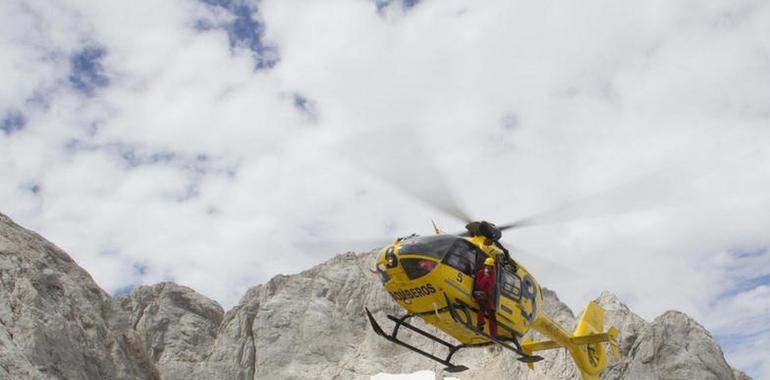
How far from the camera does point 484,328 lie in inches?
675

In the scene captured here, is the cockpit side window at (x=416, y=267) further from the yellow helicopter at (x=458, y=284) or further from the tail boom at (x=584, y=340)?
the tail boom at (x=584, y=340)

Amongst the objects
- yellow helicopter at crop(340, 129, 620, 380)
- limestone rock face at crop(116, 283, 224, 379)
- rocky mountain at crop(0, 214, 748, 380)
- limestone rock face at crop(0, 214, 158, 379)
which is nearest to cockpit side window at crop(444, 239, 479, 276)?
yellow helicopter at crop(340, 129, 620, 380)

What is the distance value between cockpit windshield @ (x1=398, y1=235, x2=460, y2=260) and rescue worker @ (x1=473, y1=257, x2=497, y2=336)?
1.11 m

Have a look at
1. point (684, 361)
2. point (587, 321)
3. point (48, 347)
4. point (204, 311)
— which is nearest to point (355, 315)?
point (204, 311)

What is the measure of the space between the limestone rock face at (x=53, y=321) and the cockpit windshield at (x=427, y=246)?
9550mm

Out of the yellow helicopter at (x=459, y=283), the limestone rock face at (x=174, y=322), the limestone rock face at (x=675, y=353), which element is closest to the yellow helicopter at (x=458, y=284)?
the yellow helicopter at (x=459, y=283)

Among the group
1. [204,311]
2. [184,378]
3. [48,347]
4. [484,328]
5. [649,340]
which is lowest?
[48,347]

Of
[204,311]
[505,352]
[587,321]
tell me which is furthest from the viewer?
[204,311]

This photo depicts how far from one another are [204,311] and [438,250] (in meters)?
64.1

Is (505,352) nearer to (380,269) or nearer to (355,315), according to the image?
(355,315)

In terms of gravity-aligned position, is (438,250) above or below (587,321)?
below

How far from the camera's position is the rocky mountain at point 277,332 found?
66.9 ft

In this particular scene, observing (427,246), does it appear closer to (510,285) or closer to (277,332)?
(510,285)

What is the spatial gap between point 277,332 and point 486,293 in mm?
54628
